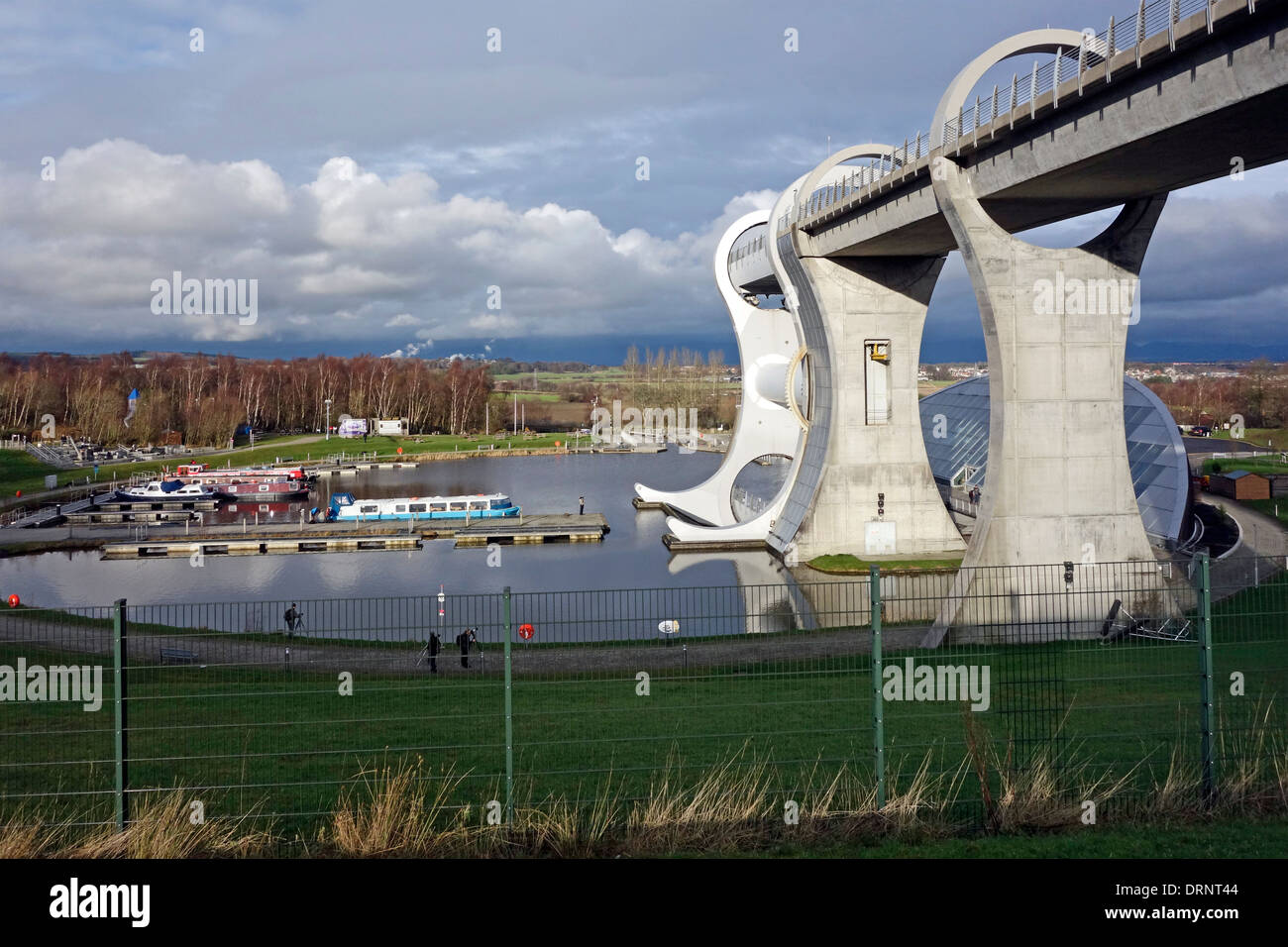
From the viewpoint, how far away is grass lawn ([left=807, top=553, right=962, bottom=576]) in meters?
34.8

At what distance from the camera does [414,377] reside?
130 m

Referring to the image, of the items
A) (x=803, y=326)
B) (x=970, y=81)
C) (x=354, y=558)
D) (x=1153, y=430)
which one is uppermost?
(x=970, y=81)

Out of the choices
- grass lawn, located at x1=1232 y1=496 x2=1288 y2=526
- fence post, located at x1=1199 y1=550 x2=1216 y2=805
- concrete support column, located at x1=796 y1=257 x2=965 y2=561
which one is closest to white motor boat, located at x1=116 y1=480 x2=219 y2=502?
concrete support column, located at x1=796 y1=257 x2=965 y2=561

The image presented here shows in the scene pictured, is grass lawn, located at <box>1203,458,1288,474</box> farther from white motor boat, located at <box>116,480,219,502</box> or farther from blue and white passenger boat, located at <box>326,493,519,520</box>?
white motor boat, located at <box>116,480,219,502</box>

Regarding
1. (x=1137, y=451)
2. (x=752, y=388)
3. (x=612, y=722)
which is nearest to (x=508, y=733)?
(x=612, y=722)

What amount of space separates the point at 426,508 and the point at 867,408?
2614 cm

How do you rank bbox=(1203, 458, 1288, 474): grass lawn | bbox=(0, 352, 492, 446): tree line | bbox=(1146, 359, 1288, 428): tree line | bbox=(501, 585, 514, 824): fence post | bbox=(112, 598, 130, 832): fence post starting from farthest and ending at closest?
bbox=(0, 352, 492, 446): tree line < bbox=(1146, 359, 1288, 428): tree line < bbox=(1203, 458, 1288, 474): grass lawn < bbox=(501, 585, 514, 824): fence post < bbox=(112, 598, 130, 832): fence post

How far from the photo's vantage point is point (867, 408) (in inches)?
1446

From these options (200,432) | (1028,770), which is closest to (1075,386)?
(1028,770)

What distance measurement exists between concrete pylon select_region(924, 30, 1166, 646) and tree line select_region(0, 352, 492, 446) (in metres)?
84.6

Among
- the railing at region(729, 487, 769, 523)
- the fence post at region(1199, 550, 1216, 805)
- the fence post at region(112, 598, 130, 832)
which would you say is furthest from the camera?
the railing at region(729, 487, 769, 523)

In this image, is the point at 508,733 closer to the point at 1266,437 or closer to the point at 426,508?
the point at 426,508
